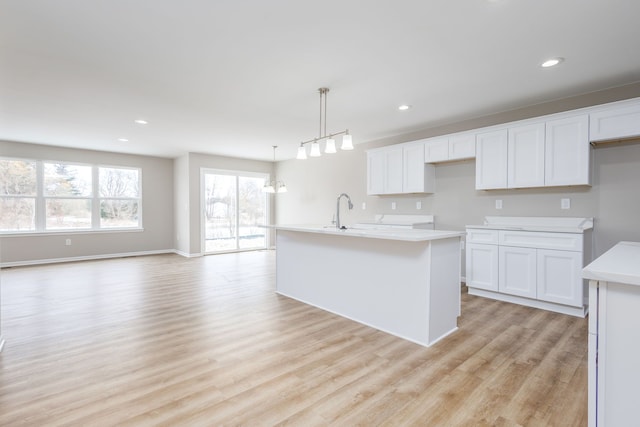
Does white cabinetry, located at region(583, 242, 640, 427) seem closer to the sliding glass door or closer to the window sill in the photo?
the sliding glass door

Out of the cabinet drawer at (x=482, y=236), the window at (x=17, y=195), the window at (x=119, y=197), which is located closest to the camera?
the cabinet drawer at (x=482, y=236)

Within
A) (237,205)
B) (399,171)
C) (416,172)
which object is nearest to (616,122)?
(416,172)

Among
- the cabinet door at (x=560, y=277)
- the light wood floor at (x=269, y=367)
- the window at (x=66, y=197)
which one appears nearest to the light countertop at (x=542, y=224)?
the cabinet door at (x=560, y=277)

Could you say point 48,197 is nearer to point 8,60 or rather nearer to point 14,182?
point 14,182

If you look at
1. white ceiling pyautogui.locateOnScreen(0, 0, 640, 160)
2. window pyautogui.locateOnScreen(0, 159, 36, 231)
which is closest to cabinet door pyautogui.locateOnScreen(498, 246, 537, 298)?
white ceiling pyautogui.locateOnScreen(0, 0, 640, 160)

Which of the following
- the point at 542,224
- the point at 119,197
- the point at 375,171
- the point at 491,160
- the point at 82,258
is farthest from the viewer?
the point at 119,197

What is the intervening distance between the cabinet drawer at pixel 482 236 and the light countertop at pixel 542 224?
5 centimetres

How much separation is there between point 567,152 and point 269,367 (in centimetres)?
370

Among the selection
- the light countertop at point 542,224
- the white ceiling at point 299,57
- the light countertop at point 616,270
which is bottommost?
the light countertop at point 616,270

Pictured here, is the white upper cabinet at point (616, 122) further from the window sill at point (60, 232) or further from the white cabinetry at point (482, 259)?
the window sill at point (60, 232)

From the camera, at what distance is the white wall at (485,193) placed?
330cm

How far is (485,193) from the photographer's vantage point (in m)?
4.38

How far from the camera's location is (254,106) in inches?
156

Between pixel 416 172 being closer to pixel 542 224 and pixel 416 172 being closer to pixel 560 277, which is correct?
pixel 542 224
